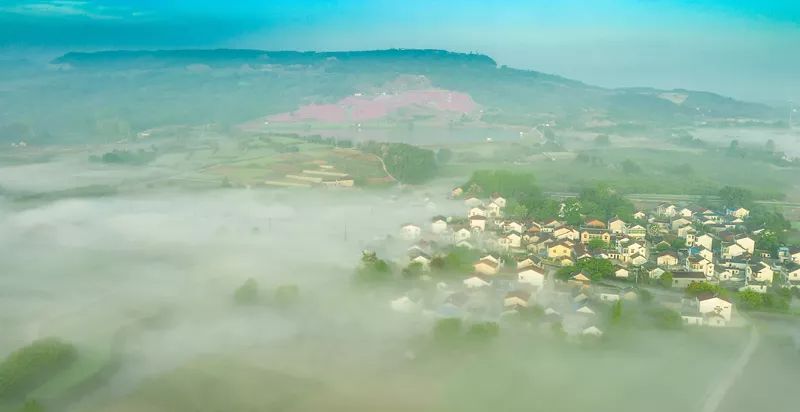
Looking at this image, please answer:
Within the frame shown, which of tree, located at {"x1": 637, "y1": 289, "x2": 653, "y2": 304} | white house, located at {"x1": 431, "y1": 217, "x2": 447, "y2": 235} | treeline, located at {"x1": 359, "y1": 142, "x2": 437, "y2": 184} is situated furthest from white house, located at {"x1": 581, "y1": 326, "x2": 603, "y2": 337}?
treeline, located at {"x1": 359, "y1": 142, "x2": 437, "y2": 184}

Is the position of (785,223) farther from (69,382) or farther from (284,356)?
(69,382)

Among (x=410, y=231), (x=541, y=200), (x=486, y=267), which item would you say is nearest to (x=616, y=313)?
(x=486, y=267)

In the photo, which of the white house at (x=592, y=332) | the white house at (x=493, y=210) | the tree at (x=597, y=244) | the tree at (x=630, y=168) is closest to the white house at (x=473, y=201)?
the white house at (x=493, y=210)

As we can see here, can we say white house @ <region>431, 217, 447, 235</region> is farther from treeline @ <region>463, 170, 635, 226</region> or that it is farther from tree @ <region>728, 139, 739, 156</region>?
tree @ <region>728, 139, 739, 156</region>

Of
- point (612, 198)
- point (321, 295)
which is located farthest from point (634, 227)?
point (321, 295)

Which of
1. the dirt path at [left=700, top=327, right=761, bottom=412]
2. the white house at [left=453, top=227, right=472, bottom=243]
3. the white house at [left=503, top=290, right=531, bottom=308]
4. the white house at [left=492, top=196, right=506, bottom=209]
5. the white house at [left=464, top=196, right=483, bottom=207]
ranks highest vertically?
the white house at [left=492, top=196, right=506, bottom=209]

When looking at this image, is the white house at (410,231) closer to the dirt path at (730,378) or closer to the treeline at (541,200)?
the treeline at (541,200)

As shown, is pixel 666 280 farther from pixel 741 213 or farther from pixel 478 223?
pixel 741 213
